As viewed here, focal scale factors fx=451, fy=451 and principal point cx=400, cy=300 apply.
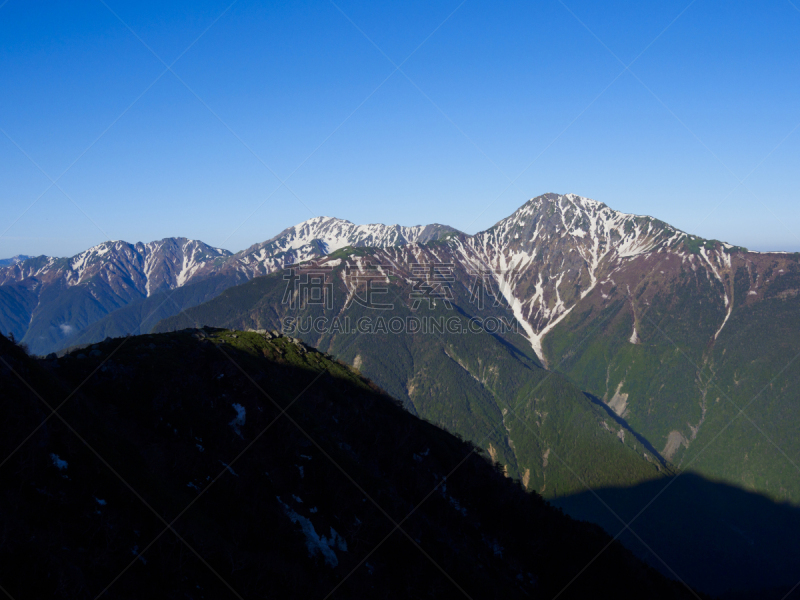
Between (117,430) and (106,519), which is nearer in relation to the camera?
(106,519)

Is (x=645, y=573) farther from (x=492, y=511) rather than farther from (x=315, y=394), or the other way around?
(x=315, y=394)

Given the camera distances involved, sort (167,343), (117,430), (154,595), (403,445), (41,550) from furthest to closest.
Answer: (403,445) < (167,343) < (117,430) < (154,595) < (41,550)

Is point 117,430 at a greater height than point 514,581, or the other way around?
point 117,430

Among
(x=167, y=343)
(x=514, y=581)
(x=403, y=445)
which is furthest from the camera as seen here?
(x=403, y=445)

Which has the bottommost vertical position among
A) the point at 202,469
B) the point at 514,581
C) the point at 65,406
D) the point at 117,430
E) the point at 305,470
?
the point at 514,581

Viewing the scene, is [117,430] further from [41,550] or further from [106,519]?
[41,550]

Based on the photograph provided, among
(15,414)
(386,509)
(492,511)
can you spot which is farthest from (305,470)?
(492,511)

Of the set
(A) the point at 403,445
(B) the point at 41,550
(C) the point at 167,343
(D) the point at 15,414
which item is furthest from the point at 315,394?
(B) the point at 41,550
